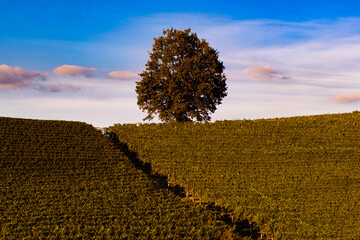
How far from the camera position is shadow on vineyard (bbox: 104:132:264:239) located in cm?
2330

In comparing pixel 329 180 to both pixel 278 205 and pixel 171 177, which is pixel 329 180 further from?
pixel 171 177

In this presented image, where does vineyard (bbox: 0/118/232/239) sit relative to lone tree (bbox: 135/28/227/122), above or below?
below

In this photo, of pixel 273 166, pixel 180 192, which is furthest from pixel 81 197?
pixel 273 166

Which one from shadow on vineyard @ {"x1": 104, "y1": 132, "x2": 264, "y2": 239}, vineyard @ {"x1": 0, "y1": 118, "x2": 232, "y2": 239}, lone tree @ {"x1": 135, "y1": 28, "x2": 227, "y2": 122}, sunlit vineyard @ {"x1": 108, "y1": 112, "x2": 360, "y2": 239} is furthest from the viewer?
lone tree @ {"x1": 135, "y1": 28, "x2": 227, "y2": 122}

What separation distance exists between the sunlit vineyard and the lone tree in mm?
8248

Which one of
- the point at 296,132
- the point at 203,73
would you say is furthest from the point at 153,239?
the point at 203,73

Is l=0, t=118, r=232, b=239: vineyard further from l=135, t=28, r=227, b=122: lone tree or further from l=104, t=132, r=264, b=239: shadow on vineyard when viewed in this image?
l=135, t=28, r=227, b=122: lone tree

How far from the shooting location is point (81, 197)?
85.8 ft

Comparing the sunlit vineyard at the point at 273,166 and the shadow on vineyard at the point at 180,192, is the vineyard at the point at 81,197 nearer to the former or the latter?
the shadow on vineyard at the point at 180,192

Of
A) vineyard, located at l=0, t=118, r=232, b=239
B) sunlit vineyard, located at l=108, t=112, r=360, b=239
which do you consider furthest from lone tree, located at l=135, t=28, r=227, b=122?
vineyard, located at l=0, t=118, r=232, b=239

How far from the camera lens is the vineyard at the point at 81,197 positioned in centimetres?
2108

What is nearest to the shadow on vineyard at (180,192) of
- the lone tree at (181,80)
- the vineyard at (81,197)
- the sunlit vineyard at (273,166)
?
the sunlit vineyard at (273,166)

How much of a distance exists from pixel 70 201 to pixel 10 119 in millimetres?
23952

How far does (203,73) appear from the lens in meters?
54.9
